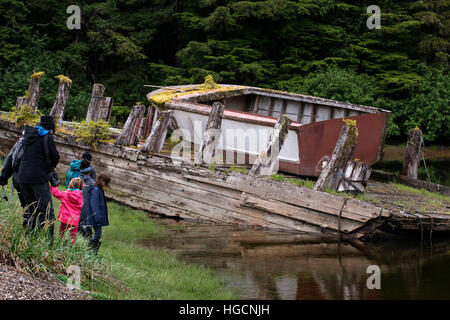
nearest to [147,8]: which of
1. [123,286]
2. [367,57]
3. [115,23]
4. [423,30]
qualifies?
[115,23]

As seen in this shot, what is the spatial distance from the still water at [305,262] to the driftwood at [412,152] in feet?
9.96

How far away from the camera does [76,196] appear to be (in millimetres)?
7230

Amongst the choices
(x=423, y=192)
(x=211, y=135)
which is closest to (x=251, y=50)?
(x=423, y=192)

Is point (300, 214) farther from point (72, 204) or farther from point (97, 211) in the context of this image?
point (72, 204)

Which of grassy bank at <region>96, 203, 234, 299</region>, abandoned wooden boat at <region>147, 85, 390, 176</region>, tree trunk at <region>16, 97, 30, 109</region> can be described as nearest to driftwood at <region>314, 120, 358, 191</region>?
abandoned wooden boat at <region>147, 85, 390, 176</region>

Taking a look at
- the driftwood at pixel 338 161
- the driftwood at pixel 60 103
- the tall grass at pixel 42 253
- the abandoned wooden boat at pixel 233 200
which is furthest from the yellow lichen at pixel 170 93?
the tall grass at pixel 42 253

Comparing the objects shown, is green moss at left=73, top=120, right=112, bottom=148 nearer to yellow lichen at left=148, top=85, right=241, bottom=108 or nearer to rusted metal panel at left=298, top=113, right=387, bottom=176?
yellow lichen at left=148, top=85, right=241, bottom=108

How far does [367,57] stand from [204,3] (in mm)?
8464

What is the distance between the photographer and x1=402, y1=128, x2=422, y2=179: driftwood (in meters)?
13.4

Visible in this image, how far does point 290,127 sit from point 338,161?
4.23 feet

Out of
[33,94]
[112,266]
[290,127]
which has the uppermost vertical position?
[33,94]

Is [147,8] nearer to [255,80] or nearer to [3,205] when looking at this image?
[255,80]

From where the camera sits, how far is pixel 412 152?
13516 mm

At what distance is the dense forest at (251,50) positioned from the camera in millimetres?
23891
